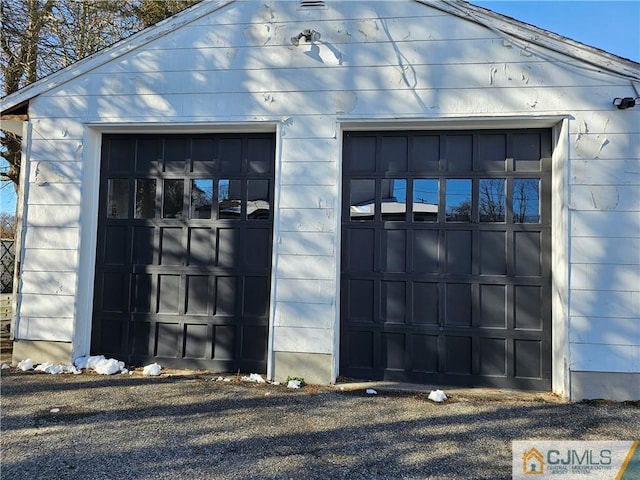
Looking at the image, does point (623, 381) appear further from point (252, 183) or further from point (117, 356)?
point (117, 356)

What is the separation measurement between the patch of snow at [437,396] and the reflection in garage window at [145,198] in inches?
156

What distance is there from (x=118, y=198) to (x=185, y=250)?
118 cm

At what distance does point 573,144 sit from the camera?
443cm

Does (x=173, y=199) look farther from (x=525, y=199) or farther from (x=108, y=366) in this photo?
(x=525, y=199)

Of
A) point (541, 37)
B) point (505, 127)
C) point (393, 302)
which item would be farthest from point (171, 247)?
point (541, 37)

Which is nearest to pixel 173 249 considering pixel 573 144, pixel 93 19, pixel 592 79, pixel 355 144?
pixel 355 144

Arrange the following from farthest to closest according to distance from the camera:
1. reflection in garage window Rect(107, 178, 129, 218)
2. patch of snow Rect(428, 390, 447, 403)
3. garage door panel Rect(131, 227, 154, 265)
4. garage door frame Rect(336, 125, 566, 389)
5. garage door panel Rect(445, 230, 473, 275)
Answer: reflection in garage window Rect(107, 178, 129, 218) → garage door panel Rect(131, 227, 154, 265) → garage door panel Rect(445, 230, 473, 275) → garage door frame Rect(336, 125, 566, 389) → patch of snow Rect(428, 390, 447, 403)

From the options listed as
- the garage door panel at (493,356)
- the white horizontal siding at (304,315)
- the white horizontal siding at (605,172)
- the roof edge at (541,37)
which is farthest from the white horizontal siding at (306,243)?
the roof edge at (541,37)

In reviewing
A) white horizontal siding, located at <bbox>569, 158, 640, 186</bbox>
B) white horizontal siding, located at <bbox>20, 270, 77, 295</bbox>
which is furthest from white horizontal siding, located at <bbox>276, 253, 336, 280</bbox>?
white horizontal siding, located at <bbox>569, 158, 640, 186</bbox>

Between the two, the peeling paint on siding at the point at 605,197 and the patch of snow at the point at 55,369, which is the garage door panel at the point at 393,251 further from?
the patch of snow at the point at 55,369

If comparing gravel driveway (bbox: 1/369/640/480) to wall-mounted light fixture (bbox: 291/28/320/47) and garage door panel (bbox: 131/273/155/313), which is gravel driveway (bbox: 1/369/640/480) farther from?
wall-mounted light fixture (bbox: 291/28/320/47)

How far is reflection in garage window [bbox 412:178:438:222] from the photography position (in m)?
4.88

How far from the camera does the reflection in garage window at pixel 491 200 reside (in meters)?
4.78

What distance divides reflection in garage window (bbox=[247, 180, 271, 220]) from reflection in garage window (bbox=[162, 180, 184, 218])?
2.94 ft
